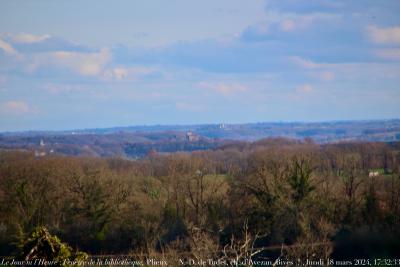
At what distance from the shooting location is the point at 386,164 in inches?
2237

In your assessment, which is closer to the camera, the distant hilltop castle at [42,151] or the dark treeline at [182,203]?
the dark treeline at [182,203]

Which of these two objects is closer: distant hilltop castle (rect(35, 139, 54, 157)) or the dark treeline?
the dark treeline

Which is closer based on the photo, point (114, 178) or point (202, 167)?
point (114, 178)

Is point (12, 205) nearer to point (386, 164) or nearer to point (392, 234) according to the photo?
point (392, 234)

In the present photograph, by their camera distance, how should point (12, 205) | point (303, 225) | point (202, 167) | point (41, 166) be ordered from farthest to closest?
point (202, 167) → point (41, 166) → point (12, 205) → point (303, 225)

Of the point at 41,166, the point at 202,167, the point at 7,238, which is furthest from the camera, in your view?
the point at 202,167

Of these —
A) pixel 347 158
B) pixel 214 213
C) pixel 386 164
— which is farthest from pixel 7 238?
pixel 386 164

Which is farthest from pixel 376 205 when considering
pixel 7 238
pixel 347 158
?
pixel 7 238

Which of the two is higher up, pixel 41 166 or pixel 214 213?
pixel 41 166

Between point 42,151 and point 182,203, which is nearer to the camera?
point 182,203

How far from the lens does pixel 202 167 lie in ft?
170

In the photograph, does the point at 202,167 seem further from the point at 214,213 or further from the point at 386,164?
the point at 386,164

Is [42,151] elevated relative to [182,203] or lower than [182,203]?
elevated

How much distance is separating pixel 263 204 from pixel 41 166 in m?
19.0
